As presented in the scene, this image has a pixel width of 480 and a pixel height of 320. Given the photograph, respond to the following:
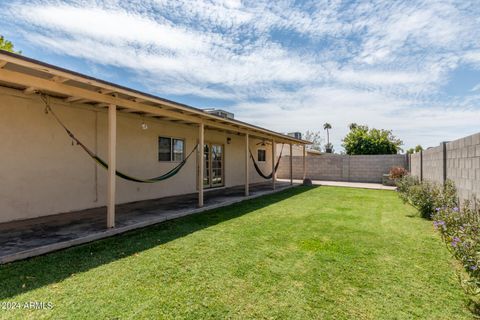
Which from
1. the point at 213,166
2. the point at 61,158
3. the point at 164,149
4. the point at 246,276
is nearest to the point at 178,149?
the point at 164,149

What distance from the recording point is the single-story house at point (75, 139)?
12.9 ft

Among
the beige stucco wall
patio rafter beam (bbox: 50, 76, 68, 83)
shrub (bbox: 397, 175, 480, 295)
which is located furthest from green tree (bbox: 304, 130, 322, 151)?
patio rafter beam (bbox: 50, 76, 68, 83)

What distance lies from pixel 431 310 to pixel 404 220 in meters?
3.90

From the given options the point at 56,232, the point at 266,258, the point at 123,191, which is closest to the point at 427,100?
the point at 266,258

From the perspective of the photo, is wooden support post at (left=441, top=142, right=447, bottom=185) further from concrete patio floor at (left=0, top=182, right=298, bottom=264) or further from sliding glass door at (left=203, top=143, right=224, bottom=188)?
sliding glass door at (left=203, top=143, right=224, bottom=188)

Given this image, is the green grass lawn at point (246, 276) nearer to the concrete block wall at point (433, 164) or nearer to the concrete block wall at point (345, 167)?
the concrete block wall at point (433, 164)

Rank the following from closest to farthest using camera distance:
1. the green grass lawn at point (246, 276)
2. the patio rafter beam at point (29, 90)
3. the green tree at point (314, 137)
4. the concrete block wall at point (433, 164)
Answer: the green grass lawn at point (246, 276) < the patio rafter beam at point (29, 90) < the concrete block wall at point (433, 164) < the green tree at point (314, 137)

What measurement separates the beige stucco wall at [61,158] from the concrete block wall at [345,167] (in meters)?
10.2

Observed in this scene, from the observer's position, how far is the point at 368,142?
1945cm

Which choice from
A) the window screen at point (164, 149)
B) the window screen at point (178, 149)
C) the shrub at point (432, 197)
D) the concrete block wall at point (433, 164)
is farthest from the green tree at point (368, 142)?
the window screen at point (164, 149)

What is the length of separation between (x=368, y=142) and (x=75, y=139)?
19.6 m

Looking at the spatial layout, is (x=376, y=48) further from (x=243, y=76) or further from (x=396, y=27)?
(x=243, y=76)

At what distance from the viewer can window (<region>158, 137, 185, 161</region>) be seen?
7.69m

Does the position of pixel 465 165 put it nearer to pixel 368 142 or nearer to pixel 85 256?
pixel 85 256
